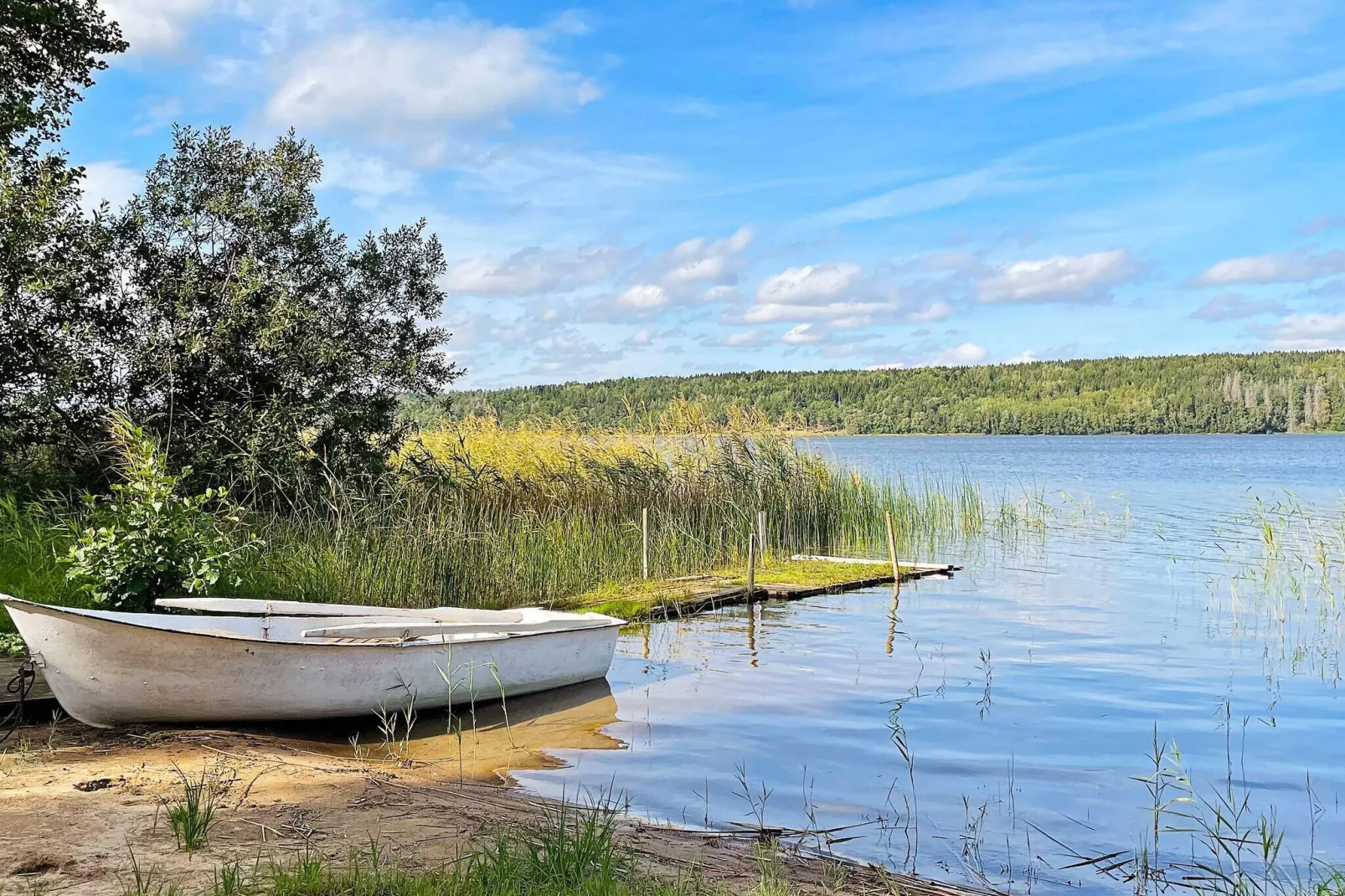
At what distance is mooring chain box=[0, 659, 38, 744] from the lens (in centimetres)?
660

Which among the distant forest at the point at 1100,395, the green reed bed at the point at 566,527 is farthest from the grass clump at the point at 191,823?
the distant forest at the point at 1100,395

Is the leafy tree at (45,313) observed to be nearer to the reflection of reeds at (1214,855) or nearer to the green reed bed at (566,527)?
the green reed bed at (566,527)

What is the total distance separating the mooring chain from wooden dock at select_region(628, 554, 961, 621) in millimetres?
6069

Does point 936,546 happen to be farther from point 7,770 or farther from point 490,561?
point 7,770

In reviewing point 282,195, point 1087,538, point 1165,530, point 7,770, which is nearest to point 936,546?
point 1087,538

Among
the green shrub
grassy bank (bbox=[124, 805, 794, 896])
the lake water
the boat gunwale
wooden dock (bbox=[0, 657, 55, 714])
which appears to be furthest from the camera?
the green shrub

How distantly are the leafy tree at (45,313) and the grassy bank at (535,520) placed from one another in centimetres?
103

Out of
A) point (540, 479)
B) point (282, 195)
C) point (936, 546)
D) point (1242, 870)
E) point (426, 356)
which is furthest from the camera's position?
point (936, 546)

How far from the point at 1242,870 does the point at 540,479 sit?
11.2 meters

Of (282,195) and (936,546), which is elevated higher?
(282,195)

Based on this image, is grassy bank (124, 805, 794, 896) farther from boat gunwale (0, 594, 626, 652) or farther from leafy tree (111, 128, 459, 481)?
leafy tree (111, 128, 459, 481)

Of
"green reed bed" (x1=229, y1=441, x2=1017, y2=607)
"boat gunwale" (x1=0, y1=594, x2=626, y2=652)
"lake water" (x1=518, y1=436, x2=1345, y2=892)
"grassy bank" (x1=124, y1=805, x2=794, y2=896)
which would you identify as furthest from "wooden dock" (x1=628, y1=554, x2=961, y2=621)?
"grassy bank" (x1=124, y1=805, x2=794, y2=896)

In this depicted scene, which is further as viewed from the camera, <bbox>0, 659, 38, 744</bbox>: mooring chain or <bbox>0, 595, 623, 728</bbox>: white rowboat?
<bbox>0, 659, 38, 744</bbox>: mooring chain

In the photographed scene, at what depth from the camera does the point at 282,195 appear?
13414 millimetres
